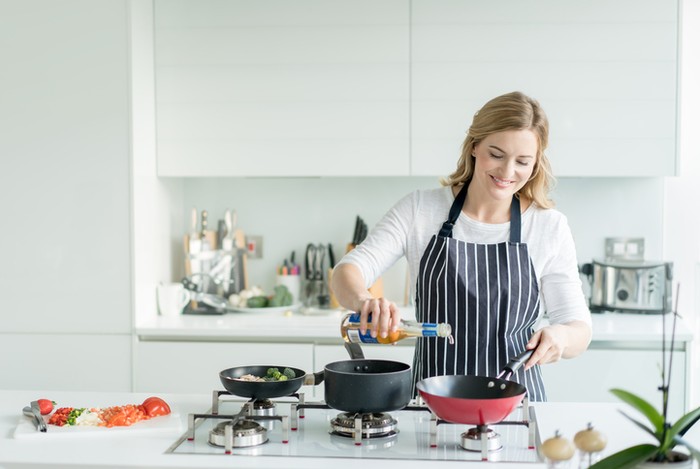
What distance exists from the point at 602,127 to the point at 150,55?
1.90 metres

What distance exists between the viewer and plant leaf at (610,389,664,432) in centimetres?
129

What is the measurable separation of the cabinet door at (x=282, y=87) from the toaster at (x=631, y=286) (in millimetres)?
955

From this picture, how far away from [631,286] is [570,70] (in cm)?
93

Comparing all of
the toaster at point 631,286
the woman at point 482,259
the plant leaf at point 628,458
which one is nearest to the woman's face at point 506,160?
the woman at point 482,259

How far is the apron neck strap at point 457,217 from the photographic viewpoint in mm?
2375

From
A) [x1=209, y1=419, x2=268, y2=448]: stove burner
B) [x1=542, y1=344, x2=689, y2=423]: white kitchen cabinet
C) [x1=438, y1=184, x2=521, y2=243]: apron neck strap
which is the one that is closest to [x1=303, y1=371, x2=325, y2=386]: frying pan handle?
[x1=209, y1=419, x2=268, y2=448]: stove burner

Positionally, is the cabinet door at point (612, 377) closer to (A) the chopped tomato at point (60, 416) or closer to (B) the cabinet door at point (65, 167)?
(B) the cabinet door at point (65, 167)

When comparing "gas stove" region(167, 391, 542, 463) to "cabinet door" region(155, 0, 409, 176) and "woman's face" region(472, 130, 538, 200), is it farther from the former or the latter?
"cabinet door" region(155, 0, 409, 176)

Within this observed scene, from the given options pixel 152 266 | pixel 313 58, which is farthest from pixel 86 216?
pixel 313 58

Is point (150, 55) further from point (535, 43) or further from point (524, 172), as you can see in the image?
point (524, 172)

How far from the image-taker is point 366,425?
1.79 metres

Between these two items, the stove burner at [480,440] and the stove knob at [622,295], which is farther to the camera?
the stove knob at [622,295]

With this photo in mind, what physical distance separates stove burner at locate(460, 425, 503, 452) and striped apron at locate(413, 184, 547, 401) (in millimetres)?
617

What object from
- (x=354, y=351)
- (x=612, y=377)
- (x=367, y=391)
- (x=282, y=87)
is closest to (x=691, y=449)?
(x=367, y=391)
